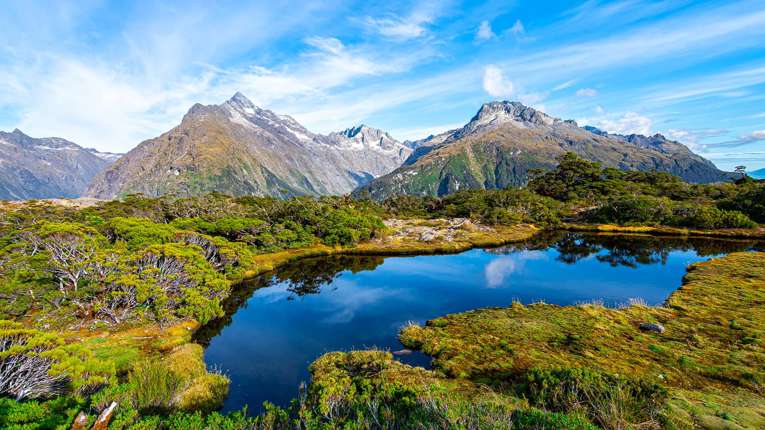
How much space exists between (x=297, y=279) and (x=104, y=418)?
5598 cm

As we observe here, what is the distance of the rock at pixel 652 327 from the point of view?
3622 centimetres

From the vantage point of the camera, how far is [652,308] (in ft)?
146

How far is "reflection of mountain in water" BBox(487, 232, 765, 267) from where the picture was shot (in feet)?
269

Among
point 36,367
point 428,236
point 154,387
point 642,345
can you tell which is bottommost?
point 154,387

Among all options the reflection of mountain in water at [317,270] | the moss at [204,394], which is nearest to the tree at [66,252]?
the moss at [204,394]

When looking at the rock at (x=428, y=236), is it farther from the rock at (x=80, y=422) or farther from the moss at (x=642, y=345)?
the rock at (x=80, y=422)

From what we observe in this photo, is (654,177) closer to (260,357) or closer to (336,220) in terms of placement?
(336,220)

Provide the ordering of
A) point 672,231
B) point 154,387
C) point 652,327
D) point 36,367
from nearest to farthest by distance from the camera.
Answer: point 36,367 < point 154,387 < point 652,327 < point 672,231

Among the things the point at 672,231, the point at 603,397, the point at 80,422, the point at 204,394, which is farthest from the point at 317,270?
the point at 672,231

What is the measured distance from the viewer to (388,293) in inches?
2397

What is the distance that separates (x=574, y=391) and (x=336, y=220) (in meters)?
86.3

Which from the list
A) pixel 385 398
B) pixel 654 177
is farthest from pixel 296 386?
pixel 654 177

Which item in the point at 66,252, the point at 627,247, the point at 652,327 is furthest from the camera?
the point at 627,247

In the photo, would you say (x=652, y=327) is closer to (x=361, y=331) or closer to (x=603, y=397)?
(x=603, y=397)
